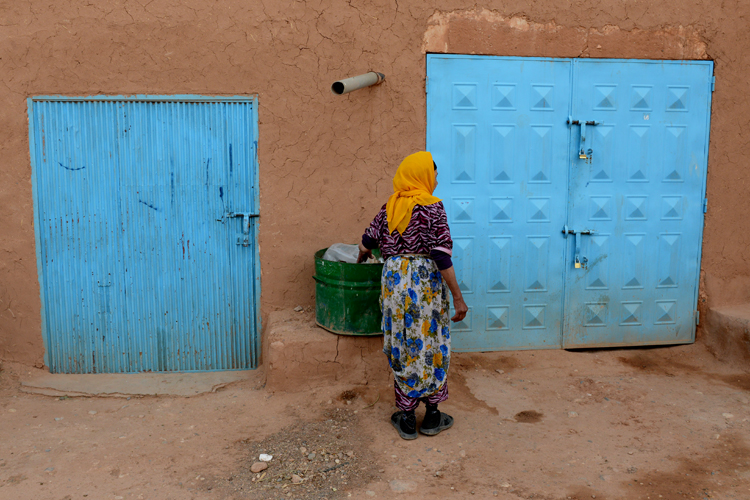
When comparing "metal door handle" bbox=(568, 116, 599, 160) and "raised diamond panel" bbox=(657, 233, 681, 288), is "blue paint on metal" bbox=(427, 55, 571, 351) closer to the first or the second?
"metal door handle" bbox=(568, 116, 599, 160)

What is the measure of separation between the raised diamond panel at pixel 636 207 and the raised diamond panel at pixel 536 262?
70 centimetres

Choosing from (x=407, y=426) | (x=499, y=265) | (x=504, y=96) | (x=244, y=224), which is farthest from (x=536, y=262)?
(x=244, y=224)

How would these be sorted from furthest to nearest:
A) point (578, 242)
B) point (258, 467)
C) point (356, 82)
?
1. point (578, 242)
2. point (356, 82)
3. point (258, 467)

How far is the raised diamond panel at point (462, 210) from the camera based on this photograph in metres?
4.69

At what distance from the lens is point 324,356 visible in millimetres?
4227

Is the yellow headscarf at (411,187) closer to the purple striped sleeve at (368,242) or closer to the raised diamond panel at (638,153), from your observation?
the purple striped sleeve at (368,242)

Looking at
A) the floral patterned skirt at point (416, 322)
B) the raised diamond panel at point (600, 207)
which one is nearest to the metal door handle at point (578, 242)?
the raised diamond panel at point (600, 207)

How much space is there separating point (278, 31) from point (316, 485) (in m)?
3.10

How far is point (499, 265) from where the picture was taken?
4801mm

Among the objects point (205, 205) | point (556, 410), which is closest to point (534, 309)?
point (556, 410)

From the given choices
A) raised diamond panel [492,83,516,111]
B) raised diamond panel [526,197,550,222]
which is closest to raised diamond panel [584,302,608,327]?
raised diamond panel [526,197,550,222]

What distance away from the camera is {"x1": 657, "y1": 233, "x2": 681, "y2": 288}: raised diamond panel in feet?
16.3

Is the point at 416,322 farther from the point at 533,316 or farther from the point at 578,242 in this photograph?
the point at 578,242

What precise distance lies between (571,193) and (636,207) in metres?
0.56
